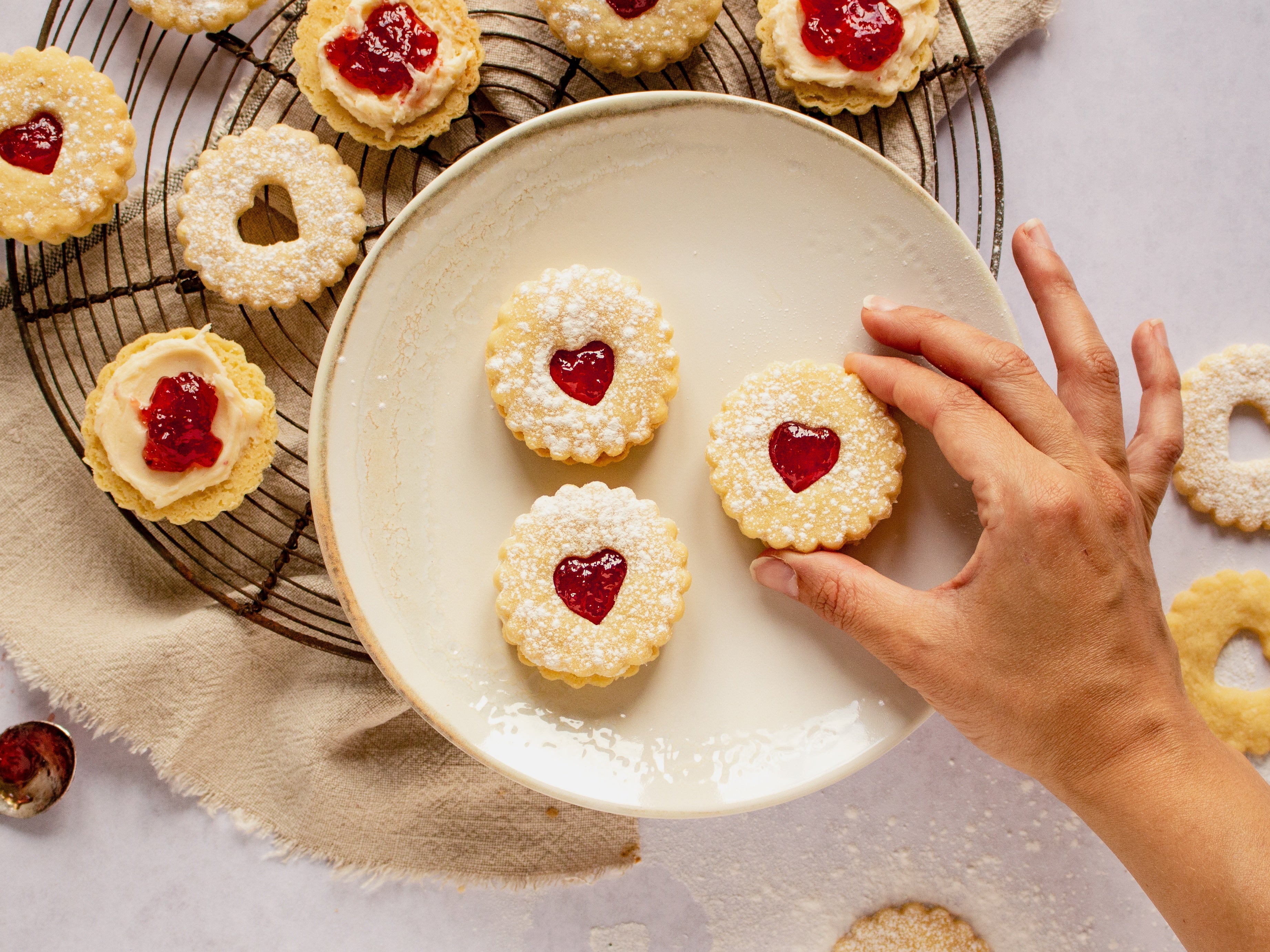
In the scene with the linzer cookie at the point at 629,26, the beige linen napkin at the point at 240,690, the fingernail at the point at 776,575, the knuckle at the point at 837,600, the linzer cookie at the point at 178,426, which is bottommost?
the beige linen napkin at the point at 240,690

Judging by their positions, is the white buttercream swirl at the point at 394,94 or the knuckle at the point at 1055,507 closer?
the knuckle at the point at 1055,507

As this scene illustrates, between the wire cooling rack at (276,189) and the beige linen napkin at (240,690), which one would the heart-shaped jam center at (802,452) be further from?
the beige linen napkin at (240,690)

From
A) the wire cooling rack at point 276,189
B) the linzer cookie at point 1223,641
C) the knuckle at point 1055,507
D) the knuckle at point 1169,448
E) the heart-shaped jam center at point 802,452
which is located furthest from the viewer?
the linzer cookie at point 1223,641

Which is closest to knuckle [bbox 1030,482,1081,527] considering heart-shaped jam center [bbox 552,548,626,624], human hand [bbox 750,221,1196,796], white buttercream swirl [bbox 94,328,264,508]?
human hand [bbox 750,221,1196,796]

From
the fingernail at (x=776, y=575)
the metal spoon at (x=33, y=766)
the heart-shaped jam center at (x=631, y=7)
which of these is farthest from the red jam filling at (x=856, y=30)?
the metal spoon at (x=33, y=766)

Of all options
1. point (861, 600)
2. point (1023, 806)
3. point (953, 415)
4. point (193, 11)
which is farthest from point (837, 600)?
point (193, 11)

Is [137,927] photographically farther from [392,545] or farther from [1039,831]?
[1039,831]

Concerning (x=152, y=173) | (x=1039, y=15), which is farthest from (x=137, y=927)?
(x=1039, y=15)

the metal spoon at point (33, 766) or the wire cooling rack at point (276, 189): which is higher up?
the wire cooling rack at point (276, 189)
